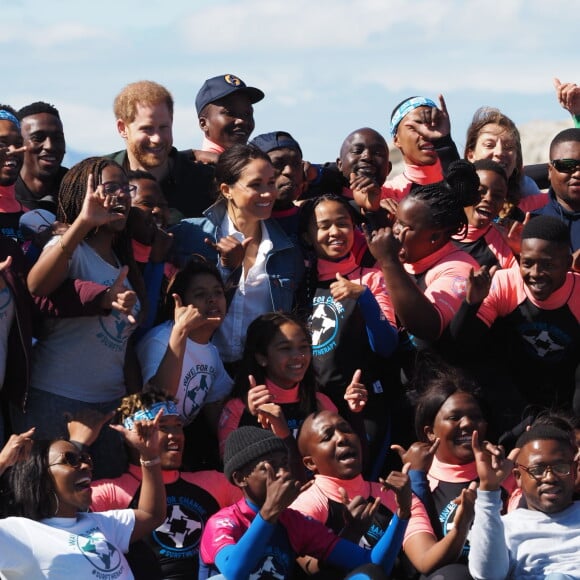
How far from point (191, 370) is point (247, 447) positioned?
84cm

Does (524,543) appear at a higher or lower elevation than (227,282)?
lower

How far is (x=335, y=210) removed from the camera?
7812 mm

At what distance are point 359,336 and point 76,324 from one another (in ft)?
5.08

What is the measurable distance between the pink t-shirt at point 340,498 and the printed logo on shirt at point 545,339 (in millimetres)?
1083

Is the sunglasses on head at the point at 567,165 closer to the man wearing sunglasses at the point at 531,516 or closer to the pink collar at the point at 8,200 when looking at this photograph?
the man wearing sunglasses at the point at 531,516

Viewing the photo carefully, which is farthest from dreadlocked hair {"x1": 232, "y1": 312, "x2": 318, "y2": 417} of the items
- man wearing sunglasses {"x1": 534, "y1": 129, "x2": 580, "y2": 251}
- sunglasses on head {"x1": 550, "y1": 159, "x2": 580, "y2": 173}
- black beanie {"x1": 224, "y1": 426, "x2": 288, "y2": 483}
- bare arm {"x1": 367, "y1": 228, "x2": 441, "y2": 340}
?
sunglasses on head {"x1": 550, "y1": 159, "x2": 580, "y2": 173}

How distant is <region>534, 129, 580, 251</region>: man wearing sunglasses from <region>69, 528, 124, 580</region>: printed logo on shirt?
341cm

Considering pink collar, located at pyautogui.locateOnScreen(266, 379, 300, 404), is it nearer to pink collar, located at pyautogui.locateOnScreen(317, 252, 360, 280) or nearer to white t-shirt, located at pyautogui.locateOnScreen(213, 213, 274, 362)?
white t-shirt, located at pyautogui.locateOnScreen(213, 213, 274, 362)

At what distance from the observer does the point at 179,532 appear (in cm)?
652

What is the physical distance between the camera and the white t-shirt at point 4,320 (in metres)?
6.56

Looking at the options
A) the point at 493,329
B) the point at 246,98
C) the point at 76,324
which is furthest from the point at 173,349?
the point at 246,98

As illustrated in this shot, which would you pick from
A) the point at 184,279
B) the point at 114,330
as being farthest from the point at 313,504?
the point at 184,279

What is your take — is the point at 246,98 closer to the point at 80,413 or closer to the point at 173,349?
the point at 173,349

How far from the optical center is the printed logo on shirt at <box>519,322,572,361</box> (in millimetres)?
7230
